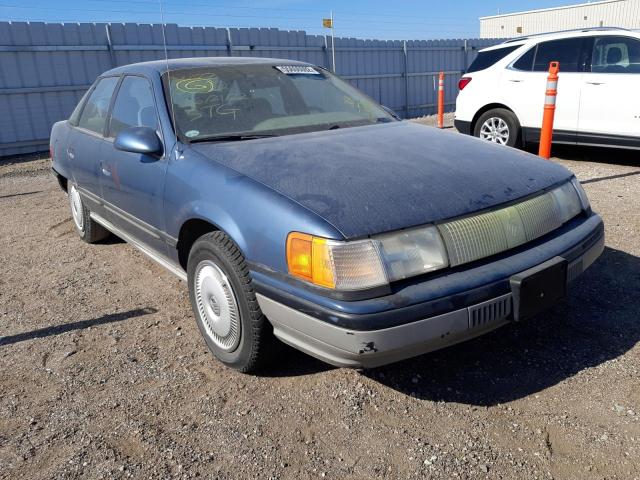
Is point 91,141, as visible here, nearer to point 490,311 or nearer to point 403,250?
point 403,250

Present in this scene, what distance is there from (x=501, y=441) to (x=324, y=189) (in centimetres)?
126

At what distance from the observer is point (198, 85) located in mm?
3344

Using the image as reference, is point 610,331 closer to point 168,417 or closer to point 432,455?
point 432,455

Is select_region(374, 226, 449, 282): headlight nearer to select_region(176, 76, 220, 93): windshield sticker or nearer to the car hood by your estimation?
the car hood

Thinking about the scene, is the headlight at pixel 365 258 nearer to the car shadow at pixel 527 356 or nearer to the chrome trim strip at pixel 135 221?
the car shadow at pixel 527 356

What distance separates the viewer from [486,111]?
782 centimetres

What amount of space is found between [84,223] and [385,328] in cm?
368

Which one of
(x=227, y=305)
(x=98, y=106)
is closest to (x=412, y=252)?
(x=227, y=305)

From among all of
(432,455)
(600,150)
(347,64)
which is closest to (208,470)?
(432,455)

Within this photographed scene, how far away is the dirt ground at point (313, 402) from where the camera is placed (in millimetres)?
2174

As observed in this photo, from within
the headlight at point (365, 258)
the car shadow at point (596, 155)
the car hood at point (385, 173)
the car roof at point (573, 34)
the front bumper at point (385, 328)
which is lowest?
the car shadow at point (596, 155)

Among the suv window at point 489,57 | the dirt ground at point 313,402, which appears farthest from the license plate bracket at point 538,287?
the suv window at point 489,57

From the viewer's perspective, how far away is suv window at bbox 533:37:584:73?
22.7 feet

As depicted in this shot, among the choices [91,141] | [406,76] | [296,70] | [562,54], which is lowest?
[406,76]
